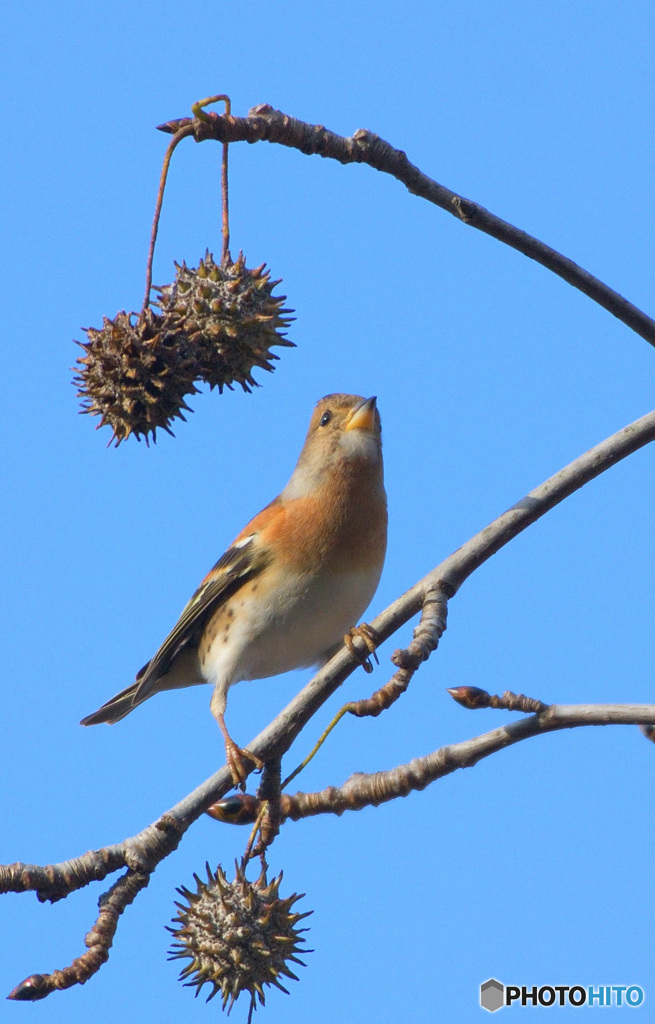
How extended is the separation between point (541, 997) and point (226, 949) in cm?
249

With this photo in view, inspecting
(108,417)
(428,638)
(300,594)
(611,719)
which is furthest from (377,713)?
(300,594)

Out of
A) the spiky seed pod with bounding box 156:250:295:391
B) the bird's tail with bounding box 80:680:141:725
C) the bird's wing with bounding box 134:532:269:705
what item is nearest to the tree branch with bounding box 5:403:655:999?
→ the spiky seed pod with bounding box 156:250:295:391

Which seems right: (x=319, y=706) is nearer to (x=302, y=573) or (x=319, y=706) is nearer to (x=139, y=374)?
(x=139, y=374)

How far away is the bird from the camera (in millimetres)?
5965

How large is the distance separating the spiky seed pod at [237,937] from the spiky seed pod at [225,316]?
179 cm

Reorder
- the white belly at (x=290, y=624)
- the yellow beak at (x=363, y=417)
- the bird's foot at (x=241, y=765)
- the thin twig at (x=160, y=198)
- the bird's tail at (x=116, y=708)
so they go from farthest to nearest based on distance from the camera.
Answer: the bird's tail at (x=116, y=708) → the yellow beak at (x=363, y=417) → the white belly at (x=290, y=624) → the bird's foot at (x=241, y=765) → the thin twig at (x=160, y=198)

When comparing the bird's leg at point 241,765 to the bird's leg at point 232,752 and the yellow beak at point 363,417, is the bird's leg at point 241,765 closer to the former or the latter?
the bird's leg at point 232,752

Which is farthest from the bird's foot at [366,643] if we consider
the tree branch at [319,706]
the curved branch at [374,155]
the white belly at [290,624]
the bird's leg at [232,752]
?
the white belly at [290,624]

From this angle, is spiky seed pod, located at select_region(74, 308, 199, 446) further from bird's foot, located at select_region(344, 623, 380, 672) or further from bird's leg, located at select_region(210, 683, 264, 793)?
bird's leg, located at select_region(210, 683, 264, 793)

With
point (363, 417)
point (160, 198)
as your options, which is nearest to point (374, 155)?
point (160, 198)

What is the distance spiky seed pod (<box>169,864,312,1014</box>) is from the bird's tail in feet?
10.4

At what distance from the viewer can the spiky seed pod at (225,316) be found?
3.54m

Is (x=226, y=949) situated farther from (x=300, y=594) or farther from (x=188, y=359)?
(x=300, y=594)

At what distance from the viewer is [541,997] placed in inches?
210
